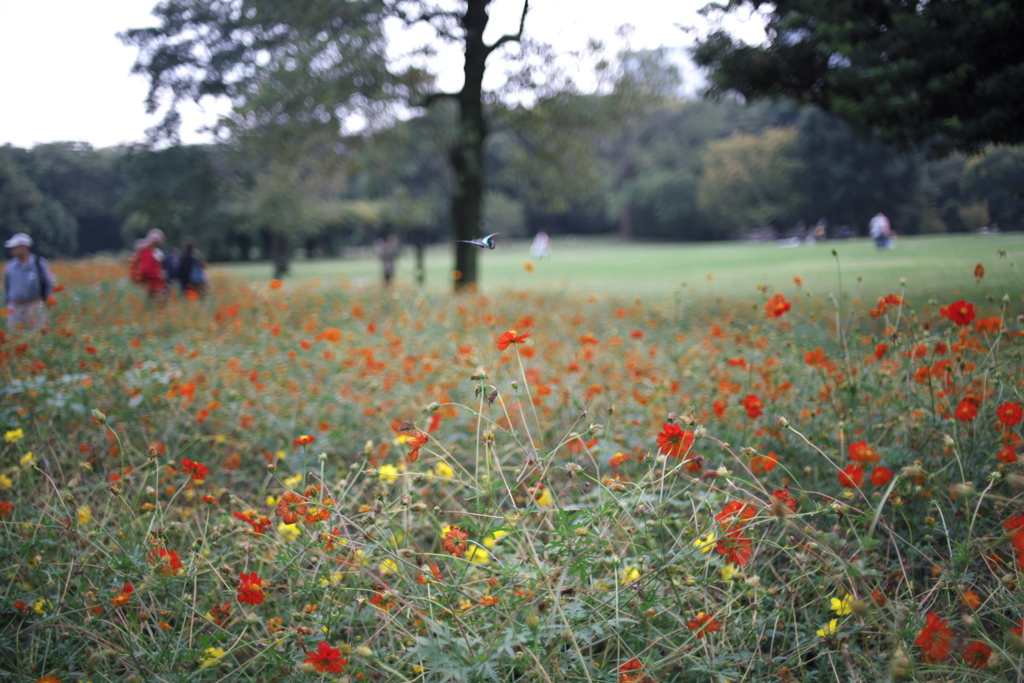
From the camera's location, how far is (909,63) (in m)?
3.31

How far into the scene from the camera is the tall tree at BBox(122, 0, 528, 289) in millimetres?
5422

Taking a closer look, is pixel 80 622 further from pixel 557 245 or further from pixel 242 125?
pixel 557 245

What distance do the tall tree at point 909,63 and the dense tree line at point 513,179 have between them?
6.9 inches

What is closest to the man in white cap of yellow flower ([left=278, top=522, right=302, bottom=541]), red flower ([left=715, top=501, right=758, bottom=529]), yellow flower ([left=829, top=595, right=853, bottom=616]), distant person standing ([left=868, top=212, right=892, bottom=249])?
yellow flower ([left=278, top=522, right=302, bottom=541])

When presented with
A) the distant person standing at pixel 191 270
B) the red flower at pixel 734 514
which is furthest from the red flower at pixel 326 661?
the distant person standing at pixel 191 270

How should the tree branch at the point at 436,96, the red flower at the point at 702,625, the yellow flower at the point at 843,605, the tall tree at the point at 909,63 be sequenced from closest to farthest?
the red flower at the point at 702,625, the yellow flower at the point at 843,605, the tall tree at the point at 909,63, the tree branch at the point at 436,96

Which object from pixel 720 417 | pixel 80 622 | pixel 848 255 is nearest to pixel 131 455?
pixel 80 622

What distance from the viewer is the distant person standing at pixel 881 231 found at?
137 inches

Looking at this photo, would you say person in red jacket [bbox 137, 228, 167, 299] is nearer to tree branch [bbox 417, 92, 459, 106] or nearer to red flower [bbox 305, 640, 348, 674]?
tree branch [bbox 417, 92, 459, 106]

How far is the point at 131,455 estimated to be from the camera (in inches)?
115

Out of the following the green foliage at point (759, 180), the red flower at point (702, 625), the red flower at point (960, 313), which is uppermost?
the green foliage at point (759, 180)

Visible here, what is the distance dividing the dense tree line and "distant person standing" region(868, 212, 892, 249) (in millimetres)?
47

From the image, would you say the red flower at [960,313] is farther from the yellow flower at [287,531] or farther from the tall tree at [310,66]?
the tall tree at [310,66]

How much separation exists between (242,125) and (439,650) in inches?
303
